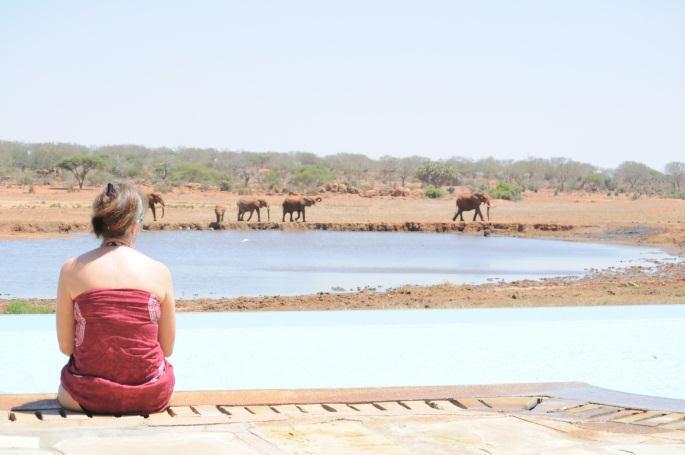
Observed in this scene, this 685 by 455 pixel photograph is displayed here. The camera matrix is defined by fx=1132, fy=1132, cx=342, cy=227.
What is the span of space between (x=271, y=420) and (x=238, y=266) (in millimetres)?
17229

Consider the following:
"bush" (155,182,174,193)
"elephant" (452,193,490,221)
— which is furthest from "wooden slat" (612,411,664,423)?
"bush" (155,182,174,193)

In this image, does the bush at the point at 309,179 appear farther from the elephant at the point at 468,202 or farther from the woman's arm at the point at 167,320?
the woman's arm at the point at 167,320

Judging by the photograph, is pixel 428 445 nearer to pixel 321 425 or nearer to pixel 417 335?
pixel 321 425

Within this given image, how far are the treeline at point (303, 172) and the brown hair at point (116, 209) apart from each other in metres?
47.3

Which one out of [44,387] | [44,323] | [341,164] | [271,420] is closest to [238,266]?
[44,323]

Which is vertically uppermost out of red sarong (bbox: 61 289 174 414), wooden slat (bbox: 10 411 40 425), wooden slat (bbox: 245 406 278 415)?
red sarong (bbox: 61 289 174 414)

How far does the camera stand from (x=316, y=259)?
2342 cm

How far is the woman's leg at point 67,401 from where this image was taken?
4.34 m

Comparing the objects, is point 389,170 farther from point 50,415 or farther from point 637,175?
point 50,415

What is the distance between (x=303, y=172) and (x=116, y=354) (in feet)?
197

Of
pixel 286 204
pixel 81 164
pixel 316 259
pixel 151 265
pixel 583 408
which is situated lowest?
pixel 316 259

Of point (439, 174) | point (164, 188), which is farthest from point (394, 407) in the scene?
point (439, 174)

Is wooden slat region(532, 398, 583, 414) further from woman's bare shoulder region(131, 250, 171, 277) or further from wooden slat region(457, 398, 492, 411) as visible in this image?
woman's bare shoulder region(131, 250, 171, 277)

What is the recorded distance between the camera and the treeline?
191 feet
